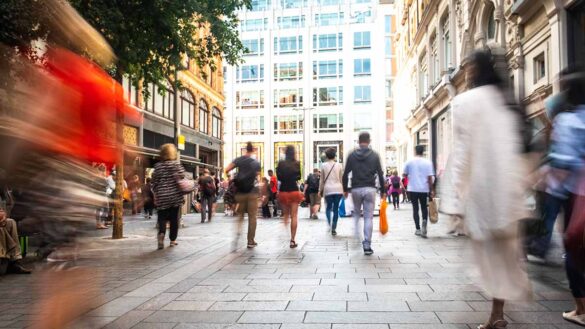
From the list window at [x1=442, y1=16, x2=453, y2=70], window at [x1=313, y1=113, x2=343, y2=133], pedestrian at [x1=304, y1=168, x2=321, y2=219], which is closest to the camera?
pedestrian at [x1=304, y1=168, x2=321, y2=219]

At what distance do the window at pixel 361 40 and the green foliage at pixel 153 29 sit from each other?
50883mm

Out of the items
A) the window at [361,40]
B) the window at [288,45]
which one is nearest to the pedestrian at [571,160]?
the window at [361,40]

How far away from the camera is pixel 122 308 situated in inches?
183

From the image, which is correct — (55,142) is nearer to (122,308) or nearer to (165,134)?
(122,308)

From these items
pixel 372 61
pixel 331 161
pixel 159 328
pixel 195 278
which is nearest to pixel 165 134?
pixel 331 161

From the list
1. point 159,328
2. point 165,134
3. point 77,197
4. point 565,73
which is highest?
point 165,134

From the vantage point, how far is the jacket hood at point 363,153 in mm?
8188

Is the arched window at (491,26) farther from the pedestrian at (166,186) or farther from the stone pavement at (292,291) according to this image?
the pedestrian at (166,186)

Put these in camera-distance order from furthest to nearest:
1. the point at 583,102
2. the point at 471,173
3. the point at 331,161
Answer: the point at 331,161 → the point at 583,102 → the point at 471,173

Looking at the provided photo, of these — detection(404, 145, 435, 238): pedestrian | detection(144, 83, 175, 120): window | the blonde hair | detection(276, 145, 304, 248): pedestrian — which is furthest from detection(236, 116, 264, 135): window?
the blonde hair

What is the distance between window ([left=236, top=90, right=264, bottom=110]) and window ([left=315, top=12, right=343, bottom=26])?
10.9m

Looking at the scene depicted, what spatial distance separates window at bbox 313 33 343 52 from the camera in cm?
6231

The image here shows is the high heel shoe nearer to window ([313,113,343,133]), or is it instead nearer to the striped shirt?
the striped shirt

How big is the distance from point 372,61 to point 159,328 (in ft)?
195
